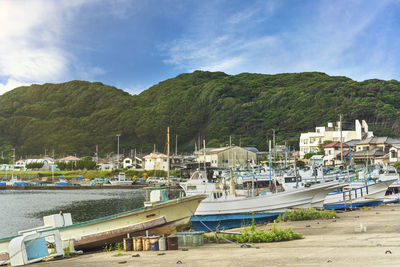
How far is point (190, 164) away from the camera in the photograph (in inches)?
4058

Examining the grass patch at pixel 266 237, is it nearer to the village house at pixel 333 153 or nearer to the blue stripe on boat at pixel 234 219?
the blue stripe on boat at pixel 234 219

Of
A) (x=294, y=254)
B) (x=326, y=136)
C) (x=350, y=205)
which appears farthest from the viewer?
(x=326, y=136)

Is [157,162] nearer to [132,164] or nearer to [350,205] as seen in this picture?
[132,164]

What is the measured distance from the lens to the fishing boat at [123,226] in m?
16.8

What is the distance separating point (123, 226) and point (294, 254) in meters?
7.89

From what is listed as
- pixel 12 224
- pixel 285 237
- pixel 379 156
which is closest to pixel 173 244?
pixel 285 237

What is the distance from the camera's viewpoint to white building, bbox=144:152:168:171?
377 feet

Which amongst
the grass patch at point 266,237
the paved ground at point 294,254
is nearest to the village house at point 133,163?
the grass patch at point 266,237

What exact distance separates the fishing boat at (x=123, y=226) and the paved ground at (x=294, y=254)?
2.18m

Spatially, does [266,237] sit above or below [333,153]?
below

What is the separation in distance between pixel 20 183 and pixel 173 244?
98380 millimetres

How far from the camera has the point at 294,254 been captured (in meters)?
12.1

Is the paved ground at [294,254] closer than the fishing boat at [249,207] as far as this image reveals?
Yes

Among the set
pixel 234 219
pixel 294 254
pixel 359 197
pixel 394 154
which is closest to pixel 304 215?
pixel 234 219
